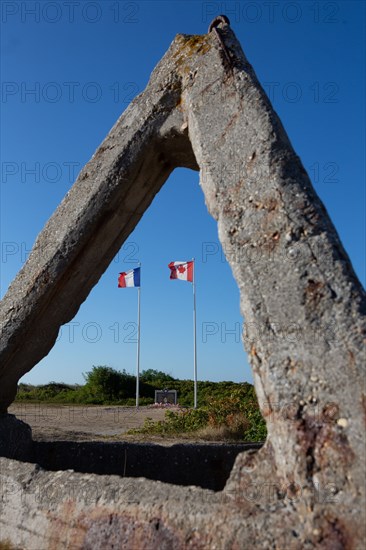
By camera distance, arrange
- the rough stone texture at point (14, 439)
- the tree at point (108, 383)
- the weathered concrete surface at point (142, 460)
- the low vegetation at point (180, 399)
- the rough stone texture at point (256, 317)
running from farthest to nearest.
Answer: the tree at point (108, 383), the low vegetation at point (180, 399), the weathered concrete surface at point (142, 460), the rough stone texture at point (14, 439), the rough stone texture at point (256, 317)

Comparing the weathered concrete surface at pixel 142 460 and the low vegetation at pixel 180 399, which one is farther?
the low vegetation at pixel 180 399

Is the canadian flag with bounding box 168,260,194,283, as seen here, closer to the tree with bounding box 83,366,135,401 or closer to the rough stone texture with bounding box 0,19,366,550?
the tree with bounding box 83,366,135,401

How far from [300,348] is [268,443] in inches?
21.7

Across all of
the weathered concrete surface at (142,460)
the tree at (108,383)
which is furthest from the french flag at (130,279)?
the weathered concrete surface at (142,460)

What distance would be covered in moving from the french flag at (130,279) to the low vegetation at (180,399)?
5.01 meters

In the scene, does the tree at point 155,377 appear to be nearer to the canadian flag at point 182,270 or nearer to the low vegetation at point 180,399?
the low vegetation at point 180,399

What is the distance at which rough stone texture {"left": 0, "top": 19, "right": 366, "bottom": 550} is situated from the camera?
2605mm

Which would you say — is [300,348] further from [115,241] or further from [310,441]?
[115,241]

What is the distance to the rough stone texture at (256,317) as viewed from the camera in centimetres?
261

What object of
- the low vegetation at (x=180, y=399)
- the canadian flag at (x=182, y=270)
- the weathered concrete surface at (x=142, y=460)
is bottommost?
the weathered concrete surface at (x=142, y=460)

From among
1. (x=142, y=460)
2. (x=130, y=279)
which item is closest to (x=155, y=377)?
(x=130, y=279)

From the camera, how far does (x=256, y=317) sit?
10.3 feet

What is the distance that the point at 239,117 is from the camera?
12.9 feet

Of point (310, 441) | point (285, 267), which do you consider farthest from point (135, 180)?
point (310, 441)
